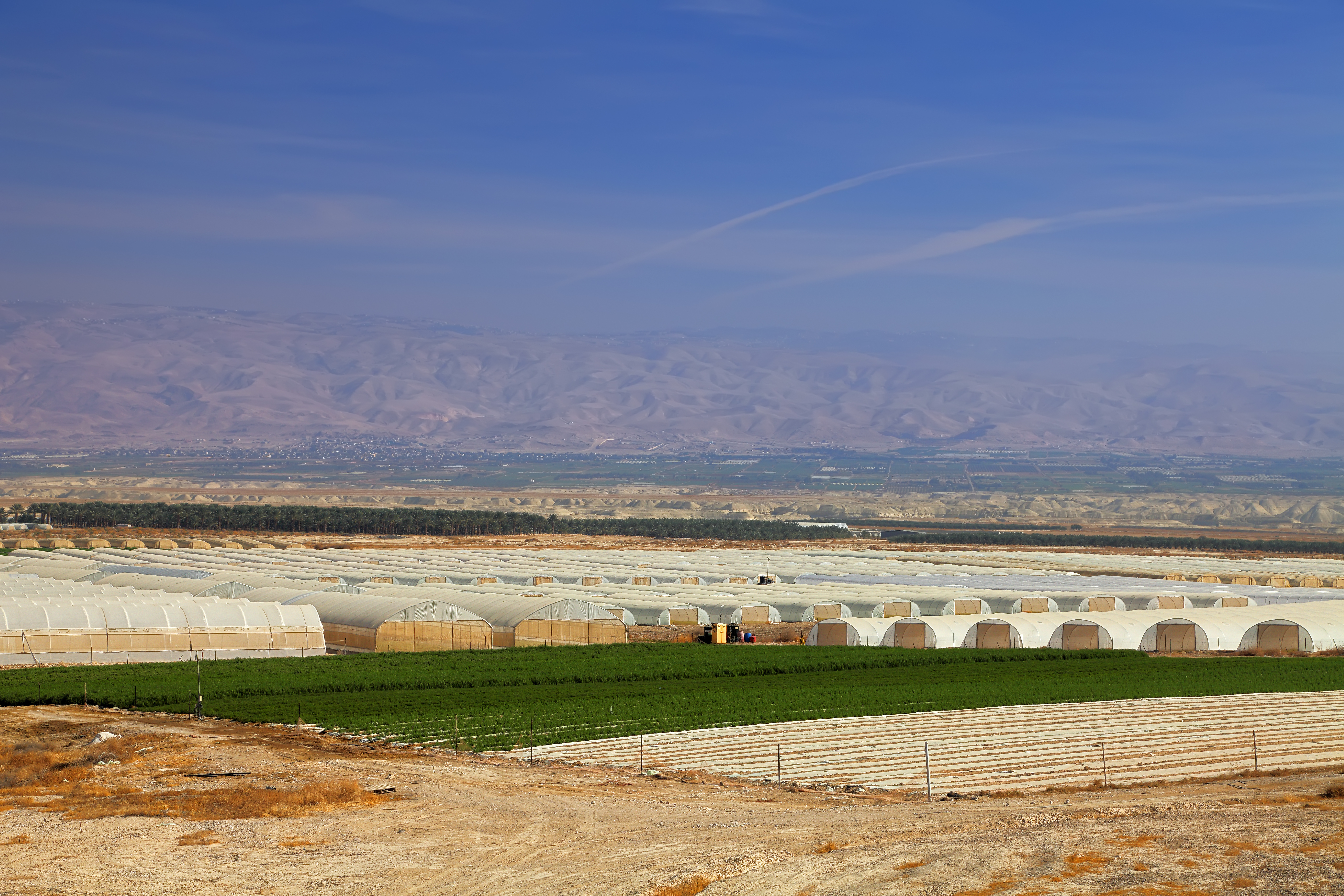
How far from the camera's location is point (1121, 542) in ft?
506

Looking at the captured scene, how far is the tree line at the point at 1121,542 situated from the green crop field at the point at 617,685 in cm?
9254

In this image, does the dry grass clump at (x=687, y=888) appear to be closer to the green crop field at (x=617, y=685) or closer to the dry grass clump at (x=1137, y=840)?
the dry grass clump at (x=1137, y=840)

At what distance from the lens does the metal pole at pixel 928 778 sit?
81.7ft

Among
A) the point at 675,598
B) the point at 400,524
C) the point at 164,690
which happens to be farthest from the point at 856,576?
the point at 400,524

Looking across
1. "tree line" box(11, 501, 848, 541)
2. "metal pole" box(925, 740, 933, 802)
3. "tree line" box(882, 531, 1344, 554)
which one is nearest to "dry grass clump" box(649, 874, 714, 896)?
"metal pole" box(925, 740, 933, 802)

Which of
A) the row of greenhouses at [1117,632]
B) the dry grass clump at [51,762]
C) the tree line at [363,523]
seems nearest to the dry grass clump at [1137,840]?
the dry grass clump at [51,762]

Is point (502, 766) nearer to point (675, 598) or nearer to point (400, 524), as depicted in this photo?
point (675, 598)

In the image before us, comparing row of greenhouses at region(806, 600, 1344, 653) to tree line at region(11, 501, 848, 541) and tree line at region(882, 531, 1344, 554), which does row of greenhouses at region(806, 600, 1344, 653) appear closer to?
→ tree line at region(882, 531, 1344, 554)

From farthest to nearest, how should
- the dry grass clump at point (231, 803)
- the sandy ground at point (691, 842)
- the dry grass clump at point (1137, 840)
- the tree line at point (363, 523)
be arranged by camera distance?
the tree line at point (363, 523) → the dry grass clump at point (231, 803) → the dry grass clump at point (1137, 840) → the sandy ground at point (691, 842)

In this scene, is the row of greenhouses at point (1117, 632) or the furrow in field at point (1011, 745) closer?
the furrow in field at point (1011, 745)

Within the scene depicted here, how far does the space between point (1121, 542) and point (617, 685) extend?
405ft

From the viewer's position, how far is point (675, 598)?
66.6m

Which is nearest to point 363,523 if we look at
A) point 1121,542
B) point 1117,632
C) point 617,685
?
point 1121,542

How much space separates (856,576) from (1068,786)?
5668 cm
